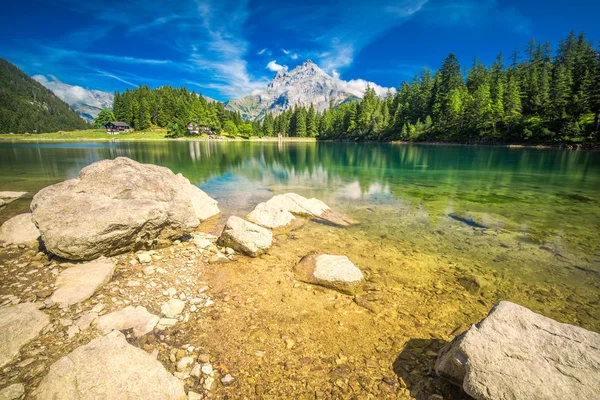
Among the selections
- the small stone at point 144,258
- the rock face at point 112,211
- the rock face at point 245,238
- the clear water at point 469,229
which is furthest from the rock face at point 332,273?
the rock face at point 112,211

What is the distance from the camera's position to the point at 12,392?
3.37 meters

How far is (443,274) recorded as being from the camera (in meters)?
8.19

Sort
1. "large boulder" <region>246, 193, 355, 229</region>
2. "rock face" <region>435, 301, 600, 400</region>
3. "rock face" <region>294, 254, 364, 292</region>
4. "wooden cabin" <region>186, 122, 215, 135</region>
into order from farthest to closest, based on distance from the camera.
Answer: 1. "wooden cabin" <region>186, 122, 215, 135</region>
2. "large boulder" <region>246, 193, 355, 229</region>
3. "rock face" <region>294, 254, 364, 292</region>
4. "rock face" <region>435, 301, 600, 400</region>

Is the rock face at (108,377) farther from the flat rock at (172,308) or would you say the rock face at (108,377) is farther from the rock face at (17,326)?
the flat rock at (172,308)

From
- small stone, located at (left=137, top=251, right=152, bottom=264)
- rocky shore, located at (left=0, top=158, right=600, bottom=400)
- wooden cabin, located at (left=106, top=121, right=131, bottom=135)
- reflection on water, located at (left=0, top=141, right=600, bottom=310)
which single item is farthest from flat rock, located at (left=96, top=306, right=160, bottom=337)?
wooden cabin, located at (left=106, top=121, right=131, bottom=135)

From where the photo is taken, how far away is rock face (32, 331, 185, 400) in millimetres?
3225

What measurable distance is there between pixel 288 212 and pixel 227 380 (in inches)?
344

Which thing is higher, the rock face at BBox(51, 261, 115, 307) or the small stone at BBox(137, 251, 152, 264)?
the rock face at BBox(51, 261, 115, 307)

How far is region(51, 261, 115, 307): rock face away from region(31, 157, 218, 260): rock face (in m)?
0.55

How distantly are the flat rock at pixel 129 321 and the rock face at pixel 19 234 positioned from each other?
17.3ft

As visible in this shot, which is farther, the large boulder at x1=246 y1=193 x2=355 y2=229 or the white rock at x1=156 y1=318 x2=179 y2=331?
the large boulder at x1=246 y1=193 x2=355 y2=229

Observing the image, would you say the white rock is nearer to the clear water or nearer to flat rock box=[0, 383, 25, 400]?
flat rock box=[0, 383, 25, 400]

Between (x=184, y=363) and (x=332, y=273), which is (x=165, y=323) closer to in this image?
(x=184, y=363)

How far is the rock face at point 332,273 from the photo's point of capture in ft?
23.2
